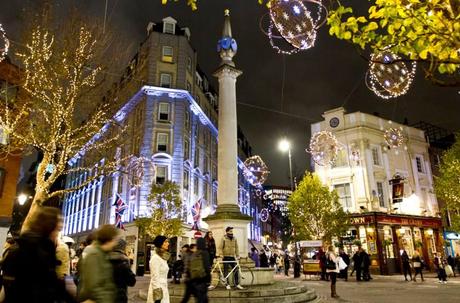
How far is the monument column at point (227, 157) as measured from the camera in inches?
512

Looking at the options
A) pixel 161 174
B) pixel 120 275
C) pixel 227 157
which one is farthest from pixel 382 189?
pixel 120 275

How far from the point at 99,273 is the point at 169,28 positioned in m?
40.6

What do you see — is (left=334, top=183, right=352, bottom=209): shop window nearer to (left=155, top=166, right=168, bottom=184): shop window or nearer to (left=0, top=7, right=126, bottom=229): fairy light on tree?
(left=155, top=166, right=168, bottom=184): shop window

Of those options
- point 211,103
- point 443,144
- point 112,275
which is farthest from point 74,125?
point 443,144

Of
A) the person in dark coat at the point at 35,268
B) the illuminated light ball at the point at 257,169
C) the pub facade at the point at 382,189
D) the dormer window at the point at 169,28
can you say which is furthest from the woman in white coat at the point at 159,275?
the dormer window at the point at 169,28

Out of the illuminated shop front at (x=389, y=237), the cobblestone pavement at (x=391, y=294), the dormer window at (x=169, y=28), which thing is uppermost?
the dormer window at (x=169, y=28)

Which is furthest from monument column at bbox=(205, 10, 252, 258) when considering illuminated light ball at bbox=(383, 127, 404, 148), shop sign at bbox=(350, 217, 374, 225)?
shop sign at bbox=(350, 217, 374, 225)

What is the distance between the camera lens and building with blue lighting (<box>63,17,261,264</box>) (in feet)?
117

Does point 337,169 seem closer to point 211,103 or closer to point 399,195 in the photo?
point 399,195

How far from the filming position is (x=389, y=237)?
104 ft

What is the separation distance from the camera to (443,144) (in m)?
41.2

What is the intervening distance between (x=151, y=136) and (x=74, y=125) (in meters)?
22.2

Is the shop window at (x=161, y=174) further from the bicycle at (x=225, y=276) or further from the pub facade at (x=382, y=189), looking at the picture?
the bicycle at (x=225, y=276)

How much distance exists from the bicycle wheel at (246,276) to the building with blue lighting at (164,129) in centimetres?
2267
